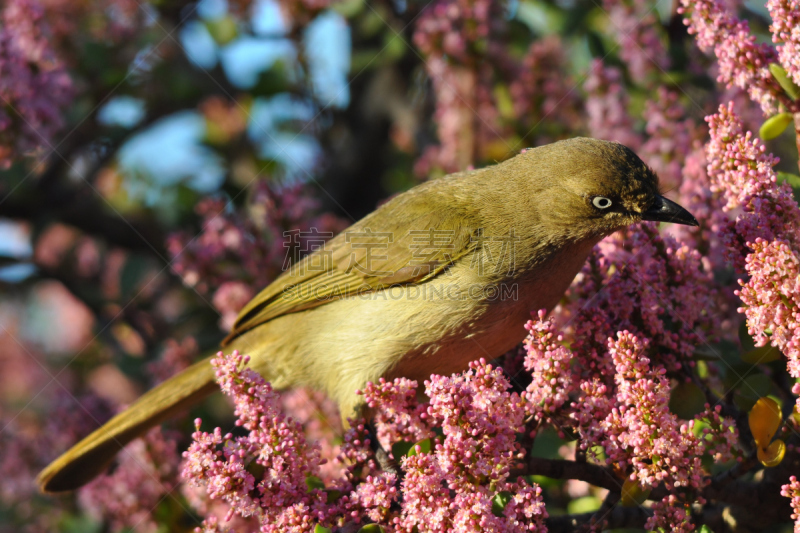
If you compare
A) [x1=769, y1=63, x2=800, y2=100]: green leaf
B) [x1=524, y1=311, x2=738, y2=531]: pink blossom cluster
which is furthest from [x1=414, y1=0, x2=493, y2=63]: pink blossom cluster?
[x1=524, y1=311, x2=738, y2=531]: pink blossom cluster

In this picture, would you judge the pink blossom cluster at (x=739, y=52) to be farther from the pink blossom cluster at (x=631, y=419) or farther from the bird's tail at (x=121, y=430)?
the bird's tail at (x=121, y=430)

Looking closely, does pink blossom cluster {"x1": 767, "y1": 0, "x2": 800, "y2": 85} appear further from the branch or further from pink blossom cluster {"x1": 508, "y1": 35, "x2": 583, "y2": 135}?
pink blossom cluster {"x1": 508, "y1": 35, "x2": 583, "y2": 135}

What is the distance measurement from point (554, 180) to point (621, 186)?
0.33 meters

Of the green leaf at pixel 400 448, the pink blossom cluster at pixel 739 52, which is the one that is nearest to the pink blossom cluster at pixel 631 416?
the green leaf at pixel 400 448

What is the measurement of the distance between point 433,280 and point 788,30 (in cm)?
180

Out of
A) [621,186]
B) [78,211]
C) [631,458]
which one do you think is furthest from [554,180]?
[78,211]

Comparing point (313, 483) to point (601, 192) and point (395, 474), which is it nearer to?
point (395, 474)

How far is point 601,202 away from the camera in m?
3.20

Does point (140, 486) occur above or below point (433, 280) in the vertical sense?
below

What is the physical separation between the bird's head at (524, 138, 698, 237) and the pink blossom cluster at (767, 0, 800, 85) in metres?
0.73

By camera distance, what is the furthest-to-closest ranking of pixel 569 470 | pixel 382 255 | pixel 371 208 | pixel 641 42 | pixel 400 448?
pixel 371 208 → pixel 641 42 → pixel 382 255 → pixel 400 448 → pixel 569 470

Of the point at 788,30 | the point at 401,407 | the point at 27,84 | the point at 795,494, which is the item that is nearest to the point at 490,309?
the point at 401,407

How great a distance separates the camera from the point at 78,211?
5.48 m

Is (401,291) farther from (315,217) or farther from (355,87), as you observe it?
(355,87)
